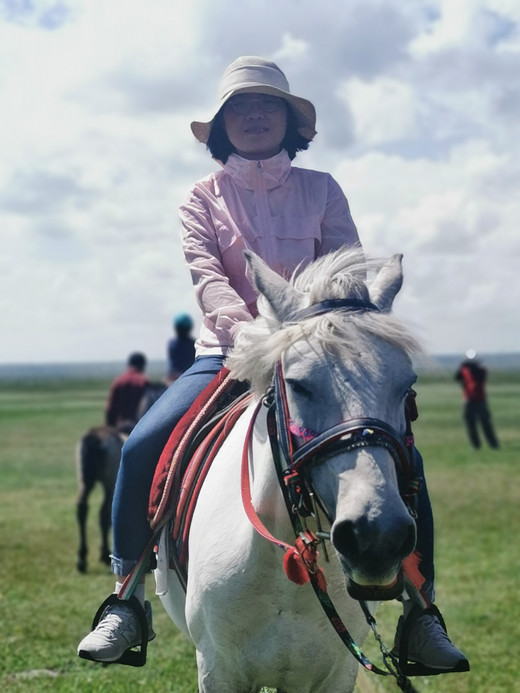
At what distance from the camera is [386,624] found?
7.96m

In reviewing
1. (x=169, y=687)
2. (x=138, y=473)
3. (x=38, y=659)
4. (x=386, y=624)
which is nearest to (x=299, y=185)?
(x=138, y=473)

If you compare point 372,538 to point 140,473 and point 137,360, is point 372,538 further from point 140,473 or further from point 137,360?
point 137,360

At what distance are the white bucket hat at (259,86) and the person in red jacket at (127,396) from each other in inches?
326

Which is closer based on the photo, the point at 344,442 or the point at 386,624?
the point at 344,442

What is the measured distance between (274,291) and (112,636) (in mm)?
1699

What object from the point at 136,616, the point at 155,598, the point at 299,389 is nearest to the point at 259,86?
the point at 299,389

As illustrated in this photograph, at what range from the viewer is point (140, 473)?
3750mm

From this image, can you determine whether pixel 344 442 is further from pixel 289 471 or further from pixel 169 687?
pixel 169 687

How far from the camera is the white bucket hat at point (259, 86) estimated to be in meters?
3.88

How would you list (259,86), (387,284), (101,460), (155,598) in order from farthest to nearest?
1. (101,460)
2. (155,598)
3. (259,86)
4. (387,284)

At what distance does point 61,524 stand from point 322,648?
37.2ft

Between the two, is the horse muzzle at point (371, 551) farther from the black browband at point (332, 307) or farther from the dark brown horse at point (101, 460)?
the dark brown horse at point (101, 460)

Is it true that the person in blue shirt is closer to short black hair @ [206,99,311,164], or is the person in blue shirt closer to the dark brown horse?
the dark brown horse

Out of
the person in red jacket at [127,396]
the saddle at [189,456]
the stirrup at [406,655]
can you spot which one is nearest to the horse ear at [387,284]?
the saddle at [189,456]
